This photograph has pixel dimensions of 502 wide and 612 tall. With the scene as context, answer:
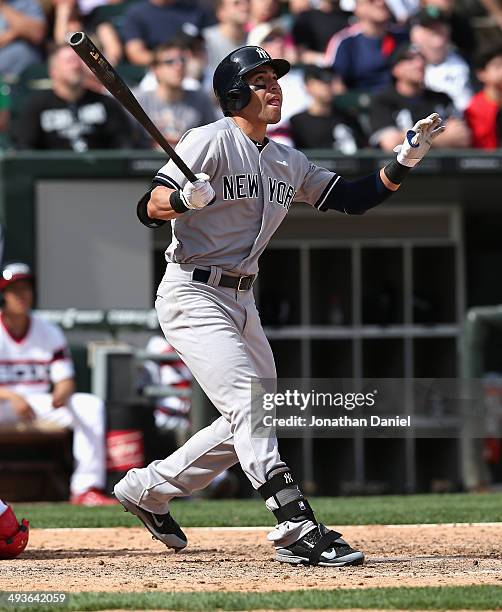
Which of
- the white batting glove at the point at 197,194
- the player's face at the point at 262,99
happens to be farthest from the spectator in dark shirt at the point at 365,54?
the white batting glove at the point at 197,194

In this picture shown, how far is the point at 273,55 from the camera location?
30.9ft

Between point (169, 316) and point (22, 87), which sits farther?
point (22, 87)

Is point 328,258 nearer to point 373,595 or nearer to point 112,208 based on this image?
point 112,208

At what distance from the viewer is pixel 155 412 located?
8.13 meters

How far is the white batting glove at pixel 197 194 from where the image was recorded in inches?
158

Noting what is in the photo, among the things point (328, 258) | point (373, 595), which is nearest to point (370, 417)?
point (373, 595)

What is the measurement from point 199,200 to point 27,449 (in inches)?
172

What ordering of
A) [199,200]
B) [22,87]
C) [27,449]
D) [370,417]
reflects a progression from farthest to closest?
[22,87] < [27,449] < [370,417] < [199,200]

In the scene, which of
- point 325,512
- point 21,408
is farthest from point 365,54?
point 325,512

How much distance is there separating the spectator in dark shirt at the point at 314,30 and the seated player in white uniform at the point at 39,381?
377 cm

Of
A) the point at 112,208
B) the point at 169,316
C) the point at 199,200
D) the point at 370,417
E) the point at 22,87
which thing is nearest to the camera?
the point at 199,200

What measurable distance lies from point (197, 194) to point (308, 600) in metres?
1.31

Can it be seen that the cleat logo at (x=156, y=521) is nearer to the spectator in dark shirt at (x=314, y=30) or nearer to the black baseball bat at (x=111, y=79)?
the black baseball bat at (x=111, y=79)

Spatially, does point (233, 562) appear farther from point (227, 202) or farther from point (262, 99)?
point (262, 99)
